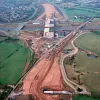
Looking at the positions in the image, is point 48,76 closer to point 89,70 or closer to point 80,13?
point 89,70

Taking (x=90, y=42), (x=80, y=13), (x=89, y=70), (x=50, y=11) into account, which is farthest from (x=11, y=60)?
(x=80, y=13)

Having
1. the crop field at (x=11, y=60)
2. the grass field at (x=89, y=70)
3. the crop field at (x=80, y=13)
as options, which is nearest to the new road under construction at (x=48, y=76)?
the grass field at (x=89, y=70)

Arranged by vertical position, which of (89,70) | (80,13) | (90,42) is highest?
(80,13)

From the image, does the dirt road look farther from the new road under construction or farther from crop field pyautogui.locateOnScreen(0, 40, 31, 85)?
crop field pyautogui.locateOnScreen(0, 40, 31, 85)

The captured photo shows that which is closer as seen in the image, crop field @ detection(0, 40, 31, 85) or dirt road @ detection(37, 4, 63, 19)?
crop field @ detection(0, 40, 31, 85)

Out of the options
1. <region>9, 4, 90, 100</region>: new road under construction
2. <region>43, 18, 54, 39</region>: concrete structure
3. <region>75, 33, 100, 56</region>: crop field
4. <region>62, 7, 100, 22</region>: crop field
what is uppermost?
<region>62, 7, 100, 22</region>: crop field

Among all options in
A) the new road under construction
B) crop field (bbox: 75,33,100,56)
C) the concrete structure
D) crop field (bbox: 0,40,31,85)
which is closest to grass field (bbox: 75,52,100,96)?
the new road under construction
